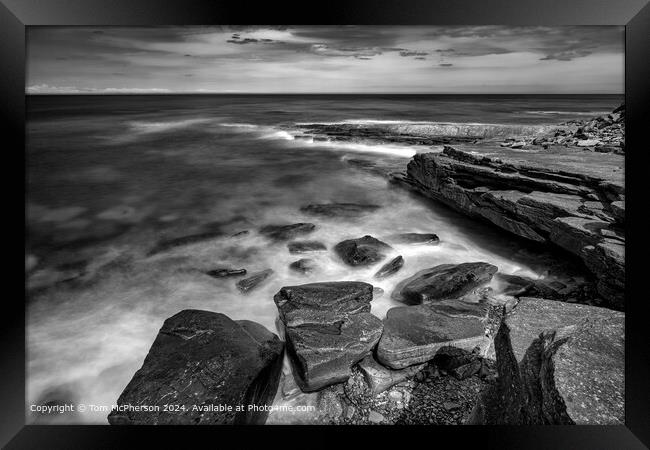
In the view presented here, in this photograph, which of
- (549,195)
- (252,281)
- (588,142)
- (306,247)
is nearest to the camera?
(252,281)

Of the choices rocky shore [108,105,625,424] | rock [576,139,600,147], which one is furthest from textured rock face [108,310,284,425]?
rock [576,139,600,147]

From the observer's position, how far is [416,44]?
3.51 metres

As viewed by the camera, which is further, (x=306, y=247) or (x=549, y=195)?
(x=306, y=247)

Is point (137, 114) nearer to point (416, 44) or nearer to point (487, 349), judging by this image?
point (416, 44)

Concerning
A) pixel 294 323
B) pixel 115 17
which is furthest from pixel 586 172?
pixel 115 17

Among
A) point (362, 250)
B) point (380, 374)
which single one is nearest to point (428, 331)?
point (380, 374)

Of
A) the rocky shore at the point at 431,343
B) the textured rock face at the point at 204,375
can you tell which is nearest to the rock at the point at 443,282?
the rocky shore at the point at 431,343

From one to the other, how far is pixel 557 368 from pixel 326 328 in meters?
1.67

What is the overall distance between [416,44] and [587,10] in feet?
4.45

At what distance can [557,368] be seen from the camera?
1.99m

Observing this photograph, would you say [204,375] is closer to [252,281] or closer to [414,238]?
[252,281]

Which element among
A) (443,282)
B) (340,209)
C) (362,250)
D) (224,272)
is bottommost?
(443,282)

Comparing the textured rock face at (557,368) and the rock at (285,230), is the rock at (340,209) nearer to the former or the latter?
the rock at (285,230)

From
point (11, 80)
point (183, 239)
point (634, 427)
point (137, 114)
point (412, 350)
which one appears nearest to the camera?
point (634, 427)
